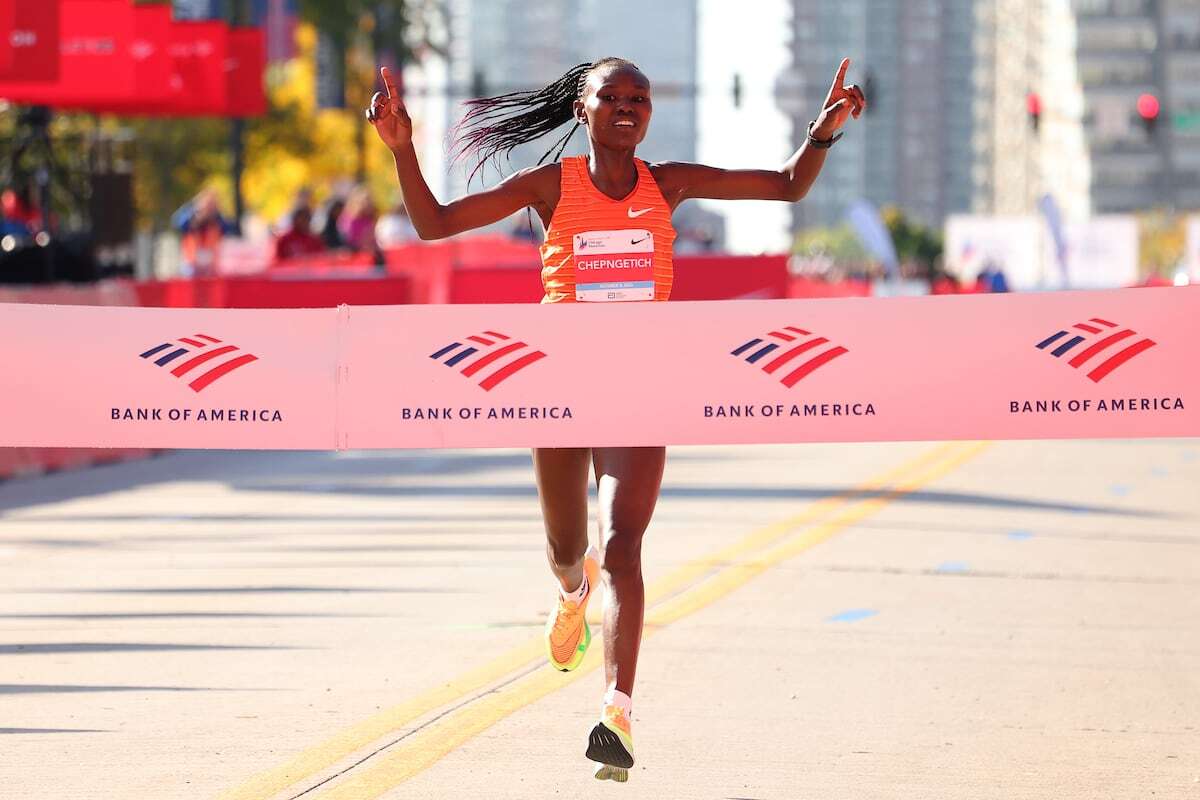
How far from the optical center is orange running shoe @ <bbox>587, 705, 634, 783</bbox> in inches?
273

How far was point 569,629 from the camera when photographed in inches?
325

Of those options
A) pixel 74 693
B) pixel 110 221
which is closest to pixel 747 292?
pixel 110 221

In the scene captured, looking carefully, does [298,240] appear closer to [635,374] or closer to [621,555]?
[635,374]

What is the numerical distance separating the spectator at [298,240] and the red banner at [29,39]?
4325 millimetres

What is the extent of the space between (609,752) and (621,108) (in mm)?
1844

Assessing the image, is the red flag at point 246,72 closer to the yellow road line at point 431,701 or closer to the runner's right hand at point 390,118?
the yellow road line at point 431,701

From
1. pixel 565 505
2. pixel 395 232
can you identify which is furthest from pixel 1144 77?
pixel 565 505

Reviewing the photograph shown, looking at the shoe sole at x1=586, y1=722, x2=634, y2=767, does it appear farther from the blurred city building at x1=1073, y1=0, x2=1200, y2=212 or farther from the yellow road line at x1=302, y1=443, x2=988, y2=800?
the blurred city building at x1=1073, y1=0, x2=1200, y2=212

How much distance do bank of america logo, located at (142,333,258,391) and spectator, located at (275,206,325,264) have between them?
19.9 meters

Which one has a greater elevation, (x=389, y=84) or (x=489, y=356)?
(x=389, y=84)

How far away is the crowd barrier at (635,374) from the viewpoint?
24.8ft

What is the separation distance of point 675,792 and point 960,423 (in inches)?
53.2

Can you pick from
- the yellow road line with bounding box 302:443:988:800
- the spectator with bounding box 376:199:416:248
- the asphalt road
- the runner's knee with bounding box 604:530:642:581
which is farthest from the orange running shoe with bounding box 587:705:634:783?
the spectator with bounding box 376:199:416:248

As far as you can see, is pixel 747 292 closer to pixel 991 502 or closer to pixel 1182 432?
pixel 991 502
